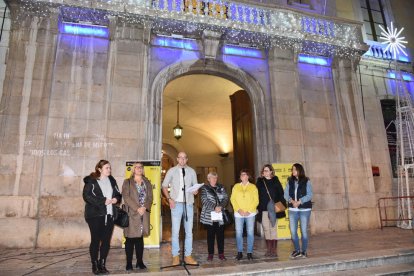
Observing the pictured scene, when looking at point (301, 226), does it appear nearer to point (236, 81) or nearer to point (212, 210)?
point (212, 210)

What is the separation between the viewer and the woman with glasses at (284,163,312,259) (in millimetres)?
5012

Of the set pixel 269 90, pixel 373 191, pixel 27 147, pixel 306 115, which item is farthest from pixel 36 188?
pixel 373 191

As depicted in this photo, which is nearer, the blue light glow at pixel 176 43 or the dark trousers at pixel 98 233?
the dark trousers at pixel 98 233

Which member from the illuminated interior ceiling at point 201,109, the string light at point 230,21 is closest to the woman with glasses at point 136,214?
the string light at point 230,21

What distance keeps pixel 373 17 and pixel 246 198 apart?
37.1 ft

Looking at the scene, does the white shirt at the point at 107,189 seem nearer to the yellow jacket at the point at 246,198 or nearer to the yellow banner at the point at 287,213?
the yellow jacket at the point at 246,198

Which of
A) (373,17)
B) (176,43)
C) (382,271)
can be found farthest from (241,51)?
(373,17)

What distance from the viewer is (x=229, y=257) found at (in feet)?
17.2

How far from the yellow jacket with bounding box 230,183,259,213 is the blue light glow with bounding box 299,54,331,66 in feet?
20.3

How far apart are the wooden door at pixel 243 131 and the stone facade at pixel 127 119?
745 mm

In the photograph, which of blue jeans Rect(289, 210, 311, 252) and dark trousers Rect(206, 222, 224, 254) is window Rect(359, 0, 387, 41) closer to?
blue jeans Rect(289, 210, 311, 252)

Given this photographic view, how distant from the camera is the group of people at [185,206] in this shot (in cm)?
423

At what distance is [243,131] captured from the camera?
10.1 meters

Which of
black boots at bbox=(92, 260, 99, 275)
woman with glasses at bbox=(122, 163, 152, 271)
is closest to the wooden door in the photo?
woman with glasses at bbox=(122, 163, 152, 271)
